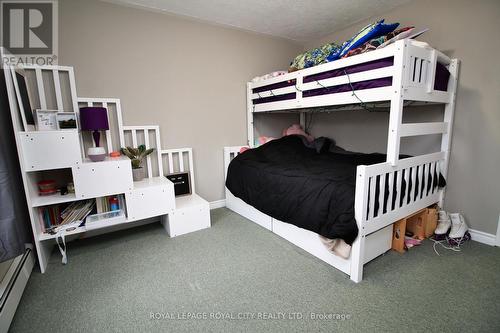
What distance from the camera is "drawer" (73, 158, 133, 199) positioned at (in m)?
1.88

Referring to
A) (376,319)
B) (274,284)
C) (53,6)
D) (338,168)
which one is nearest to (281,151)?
(338,168)

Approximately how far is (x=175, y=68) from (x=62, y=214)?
5.86ft

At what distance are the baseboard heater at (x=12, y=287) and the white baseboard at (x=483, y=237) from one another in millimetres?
3428

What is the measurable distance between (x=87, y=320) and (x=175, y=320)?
0.50 m

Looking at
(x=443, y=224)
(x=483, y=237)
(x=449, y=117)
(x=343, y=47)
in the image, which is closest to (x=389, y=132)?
(x=343, y=47)

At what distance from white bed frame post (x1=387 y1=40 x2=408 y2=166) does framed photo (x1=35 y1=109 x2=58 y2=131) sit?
2607mm

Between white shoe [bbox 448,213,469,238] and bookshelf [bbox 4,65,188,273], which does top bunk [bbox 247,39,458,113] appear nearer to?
white shoe [bbox 448,213,469,238]

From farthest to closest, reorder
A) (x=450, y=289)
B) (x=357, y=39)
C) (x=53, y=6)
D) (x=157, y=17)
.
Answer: (x=157, y=17), (x=53, y=6), (x=357, y=39), (x=450, y=289)

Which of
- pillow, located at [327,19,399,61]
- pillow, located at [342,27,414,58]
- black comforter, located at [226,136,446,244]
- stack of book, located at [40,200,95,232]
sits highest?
pillow, located at [327,19,399,61]

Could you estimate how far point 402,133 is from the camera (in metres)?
1.72

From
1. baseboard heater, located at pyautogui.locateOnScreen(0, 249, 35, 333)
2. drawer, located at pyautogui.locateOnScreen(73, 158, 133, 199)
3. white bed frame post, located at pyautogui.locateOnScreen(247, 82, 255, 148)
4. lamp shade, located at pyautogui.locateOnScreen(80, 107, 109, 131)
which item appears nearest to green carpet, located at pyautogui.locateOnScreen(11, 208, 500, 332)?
baseboard heater, located at pyautogui.locateOnScreen(0, 249, 35, 333)

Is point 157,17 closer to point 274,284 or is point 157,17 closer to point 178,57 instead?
point 178,57

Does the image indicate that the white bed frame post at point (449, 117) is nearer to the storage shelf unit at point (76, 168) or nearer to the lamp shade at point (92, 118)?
the storage shelf unit at point (76, 168)

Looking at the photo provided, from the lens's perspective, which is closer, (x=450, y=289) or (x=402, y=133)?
(x=450, y=289)
